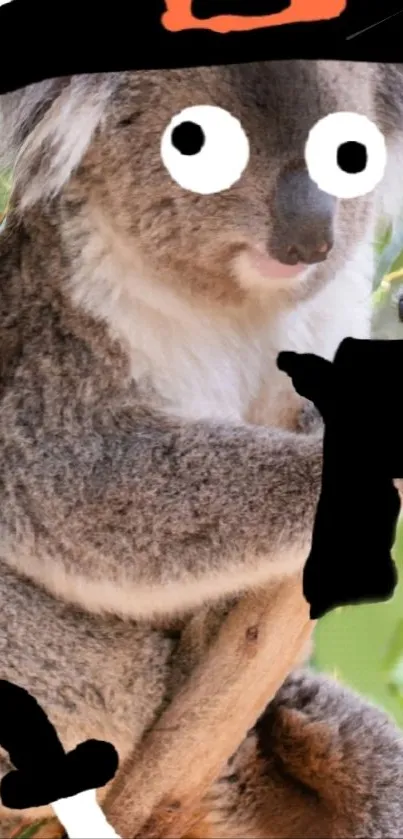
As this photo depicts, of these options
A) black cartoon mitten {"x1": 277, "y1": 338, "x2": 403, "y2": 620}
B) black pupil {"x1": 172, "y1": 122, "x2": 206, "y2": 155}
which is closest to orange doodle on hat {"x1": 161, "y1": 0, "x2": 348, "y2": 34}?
black pupil {"x1": 172, "y1": 122, "x2": 206, "y2": 155}

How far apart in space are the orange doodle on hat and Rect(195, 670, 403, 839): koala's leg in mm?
845

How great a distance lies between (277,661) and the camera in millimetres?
1296

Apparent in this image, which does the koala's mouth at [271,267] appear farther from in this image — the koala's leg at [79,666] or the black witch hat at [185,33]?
the koala's leg at [79,666]

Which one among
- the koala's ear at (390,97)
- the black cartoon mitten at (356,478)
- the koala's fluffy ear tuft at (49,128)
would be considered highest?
A: the koala's fluffy ear tuft at (49,128)

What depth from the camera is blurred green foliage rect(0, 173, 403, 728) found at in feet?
4.35

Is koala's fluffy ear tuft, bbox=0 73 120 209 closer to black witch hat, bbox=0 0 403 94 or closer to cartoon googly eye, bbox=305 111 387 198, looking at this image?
black witch hat, bbox=0 0 403 94

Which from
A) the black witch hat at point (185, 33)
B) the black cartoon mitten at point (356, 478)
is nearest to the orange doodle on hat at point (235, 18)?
the black witch hat at point (185, 33)

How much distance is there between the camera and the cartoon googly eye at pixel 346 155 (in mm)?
1258

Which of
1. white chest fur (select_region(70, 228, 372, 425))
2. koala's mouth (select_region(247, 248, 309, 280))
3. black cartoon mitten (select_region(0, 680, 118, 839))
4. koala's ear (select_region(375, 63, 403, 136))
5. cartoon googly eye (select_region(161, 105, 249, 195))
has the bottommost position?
black cartoon mitten (select_region(0, 680, 118, 839))

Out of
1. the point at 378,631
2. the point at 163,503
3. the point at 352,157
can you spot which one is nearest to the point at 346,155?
the point at 352,157

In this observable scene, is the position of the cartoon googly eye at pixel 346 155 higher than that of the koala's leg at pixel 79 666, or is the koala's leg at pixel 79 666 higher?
the cartoon googly eye at pixel 346 155

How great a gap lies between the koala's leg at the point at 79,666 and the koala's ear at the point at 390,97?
0.76 m

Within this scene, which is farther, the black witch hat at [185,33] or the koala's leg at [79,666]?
the koala's leg at [79,666]

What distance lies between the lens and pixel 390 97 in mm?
1346
